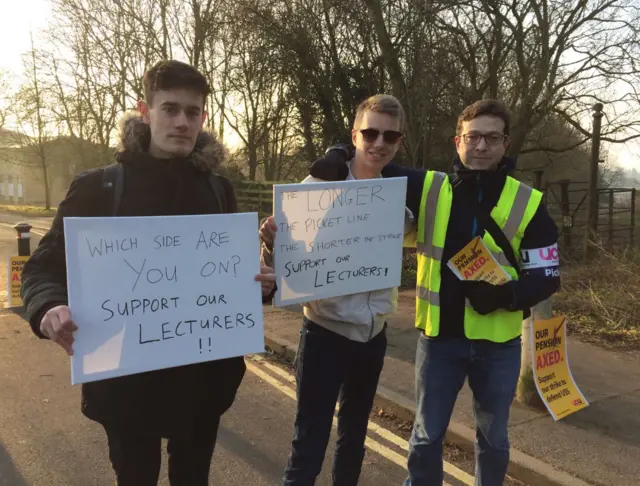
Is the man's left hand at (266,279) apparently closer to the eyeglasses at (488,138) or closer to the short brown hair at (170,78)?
the short brown hair at (170,78)

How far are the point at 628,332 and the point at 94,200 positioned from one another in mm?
6419

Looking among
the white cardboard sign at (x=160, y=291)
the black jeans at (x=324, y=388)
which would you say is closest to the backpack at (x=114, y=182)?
the white cardboard sign at (x=160, y=291)

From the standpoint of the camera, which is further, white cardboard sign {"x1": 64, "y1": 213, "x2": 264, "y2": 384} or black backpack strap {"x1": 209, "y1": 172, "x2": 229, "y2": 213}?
black backpack strap {"x1": 209, "y1": 172, "x2": 229, "y2": 213}

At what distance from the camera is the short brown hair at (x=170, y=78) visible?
6.12 ft

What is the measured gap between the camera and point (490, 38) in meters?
12.0

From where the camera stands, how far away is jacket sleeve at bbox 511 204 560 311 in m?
2.30

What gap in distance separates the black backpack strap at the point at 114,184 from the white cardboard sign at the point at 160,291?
0.37 feet

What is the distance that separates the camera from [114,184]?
1851mm

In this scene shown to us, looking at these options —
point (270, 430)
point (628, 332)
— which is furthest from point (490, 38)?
point (270, 430)

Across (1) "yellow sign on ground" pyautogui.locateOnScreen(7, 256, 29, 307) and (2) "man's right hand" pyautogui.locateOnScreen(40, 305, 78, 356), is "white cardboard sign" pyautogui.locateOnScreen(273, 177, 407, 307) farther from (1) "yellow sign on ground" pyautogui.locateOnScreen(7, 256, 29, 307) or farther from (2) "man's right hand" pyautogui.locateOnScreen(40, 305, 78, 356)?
(1) "yellow sign on ground" pyautogui.locateOnScreen(7, 256, 29, 307)

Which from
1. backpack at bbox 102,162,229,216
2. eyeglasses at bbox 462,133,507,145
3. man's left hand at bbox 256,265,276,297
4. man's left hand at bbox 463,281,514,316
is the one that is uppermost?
eyeglasses at bbox 462,133,507,145

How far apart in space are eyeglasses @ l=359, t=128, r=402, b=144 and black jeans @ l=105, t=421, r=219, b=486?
1.45 meters

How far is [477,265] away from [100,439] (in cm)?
296

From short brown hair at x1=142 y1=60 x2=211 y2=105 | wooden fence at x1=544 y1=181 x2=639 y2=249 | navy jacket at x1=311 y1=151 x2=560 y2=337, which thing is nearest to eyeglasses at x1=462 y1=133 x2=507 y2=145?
navy jacket at x1=311 y1=151 x2=560 y2=337
